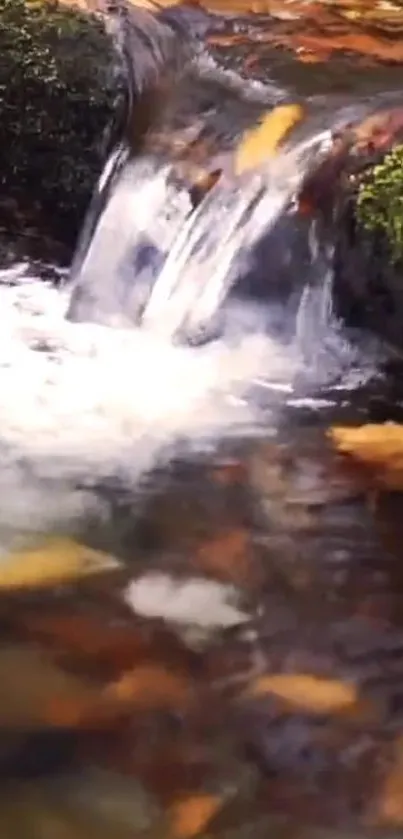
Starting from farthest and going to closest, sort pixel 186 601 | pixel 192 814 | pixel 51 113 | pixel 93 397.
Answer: pixel 51 113, pixel 93 397, pixel 186 601, pixel 192 814

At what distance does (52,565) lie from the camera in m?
0.64

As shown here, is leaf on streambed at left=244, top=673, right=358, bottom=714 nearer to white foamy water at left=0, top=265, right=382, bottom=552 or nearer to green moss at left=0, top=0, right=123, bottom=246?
white foamy water at left=0, top=265, right=382, bottom=552

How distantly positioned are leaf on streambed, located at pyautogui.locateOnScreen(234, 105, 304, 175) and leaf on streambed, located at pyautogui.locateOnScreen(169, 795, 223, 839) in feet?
1.47

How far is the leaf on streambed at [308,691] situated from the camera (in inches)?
22.8

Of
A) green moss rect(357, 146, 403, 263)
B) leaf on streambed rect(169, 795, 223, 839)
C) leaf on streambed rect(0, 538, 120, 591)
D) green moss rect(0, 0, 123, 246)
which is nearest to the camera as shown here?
leaf on streambed rect(169, 795, 223, 839)

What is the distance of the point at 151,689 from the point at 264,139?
0.41 m

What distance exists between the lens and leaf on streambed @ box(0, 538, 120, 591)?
0.63 m

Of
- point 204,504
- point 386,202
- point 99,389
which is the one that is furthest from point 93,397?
point 386,202

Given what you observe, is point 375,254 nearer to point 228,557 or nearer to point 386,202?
point 386,202

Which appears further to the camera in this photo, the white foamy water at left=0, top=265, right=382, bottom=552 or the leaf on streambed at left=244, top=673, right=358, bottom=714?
the white foamy water at left=0, top=265, right=382, bottom=552

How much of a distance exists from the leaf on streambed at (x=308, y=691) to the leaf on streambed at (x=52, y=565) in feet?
0.35

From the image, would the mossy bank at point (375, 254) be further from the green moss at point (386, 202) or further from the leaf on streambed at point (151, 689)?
the leaf on streambed at point (151, 689)

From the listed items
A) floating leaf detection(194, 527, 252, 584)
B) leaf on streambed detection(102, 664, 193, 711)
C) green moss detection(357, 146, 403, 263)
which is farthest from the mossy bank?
leaf on streambed detection(102, 664, 193, 711)

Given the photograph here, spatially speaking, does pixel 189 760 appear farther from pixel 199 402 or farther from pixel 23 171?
pixel 23 171
